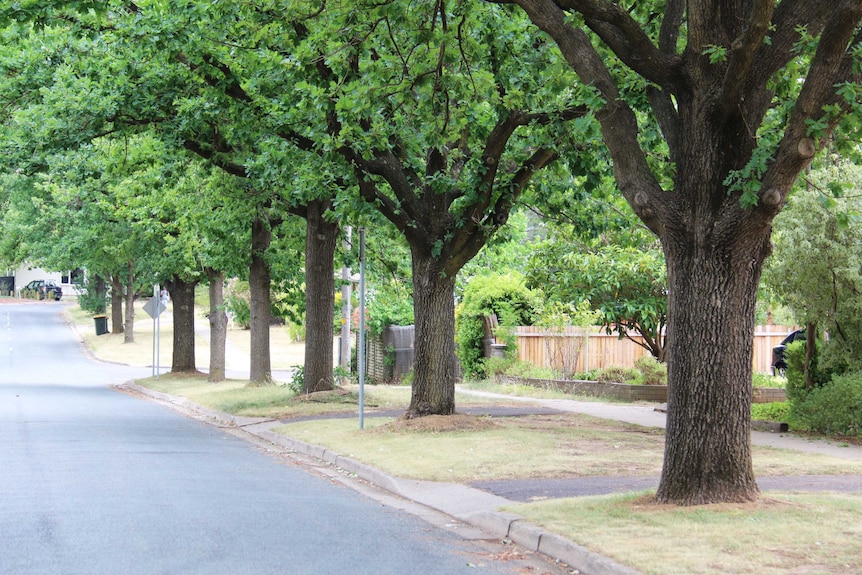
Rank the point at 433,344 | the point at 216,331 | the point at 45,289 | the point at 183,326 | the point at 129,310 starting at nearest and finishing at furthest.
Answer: the point at 433,344
the point at 216,331
the point at 183,326
the point at 129,310
the point at 45,289

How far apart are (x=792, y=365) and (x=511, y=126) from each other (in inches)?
300

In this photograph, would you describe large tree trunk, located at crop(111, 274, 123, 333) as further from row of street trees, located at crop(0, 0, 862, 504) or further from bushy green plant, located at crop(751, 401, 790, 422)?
bushy green plant, located at crop(751, 401, 790, 422)

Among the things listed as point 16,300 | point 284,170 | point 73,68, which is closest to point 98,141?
point 73,68

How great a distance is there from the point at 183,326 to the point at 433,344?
2163cm

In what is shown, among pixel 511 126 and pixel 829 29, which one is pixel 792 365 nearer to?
pixel 511 126

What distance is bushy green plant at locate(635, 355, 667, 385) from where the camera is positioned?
25.4 m

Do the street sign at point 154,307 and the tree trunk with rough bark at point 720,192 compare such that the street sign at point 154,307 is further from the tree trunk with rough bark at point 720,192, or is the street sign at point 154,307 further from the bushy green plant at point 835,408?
the tree trunk with rough bark at point 720,192

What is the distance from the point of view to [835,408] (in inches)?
653

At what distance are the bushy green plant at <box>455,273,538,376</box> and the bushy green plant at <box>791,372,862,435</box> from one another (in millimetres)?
13699

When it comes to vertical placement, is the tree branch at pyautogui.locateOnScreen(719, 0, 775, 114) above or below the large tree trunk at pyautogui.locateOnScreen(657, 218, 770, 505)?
above

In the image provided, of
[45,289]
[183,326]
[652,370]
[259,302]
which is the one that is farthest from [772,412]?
[45,289]

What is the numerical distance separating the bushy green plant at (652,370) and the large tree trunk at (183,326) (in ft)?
56.3

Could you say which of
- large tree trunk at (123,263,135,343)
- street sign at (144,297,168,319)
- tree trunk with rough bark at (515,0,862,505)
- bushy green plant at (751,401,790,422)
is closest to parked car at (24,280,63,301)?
large tree trunk at (123,263,135,343)

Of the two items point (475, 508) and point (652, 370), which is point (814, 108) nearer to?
point (475, 508)
